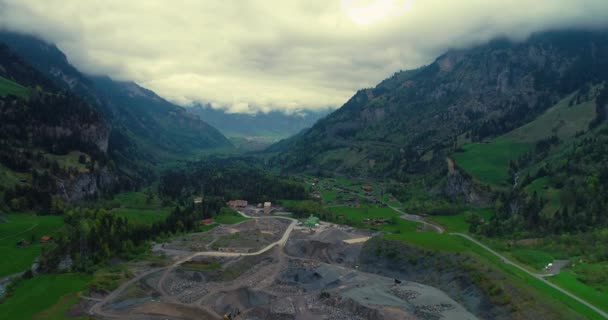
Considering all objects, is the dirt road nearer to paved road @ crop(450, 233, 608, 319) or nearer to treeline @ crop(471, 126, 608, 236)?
treeline @ crop(471, 126, 608, 236)

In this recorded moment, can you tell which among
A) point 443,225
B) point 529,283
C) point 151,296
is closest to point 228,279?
point 151,296

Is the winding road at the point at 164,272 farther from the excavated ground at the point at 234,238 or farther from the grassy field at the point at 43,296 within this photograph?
the grassy field at the point at 43,296

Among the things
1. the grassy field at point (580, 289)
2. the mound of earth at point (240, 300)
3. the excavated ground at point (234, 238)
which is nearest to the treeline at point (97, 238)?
the excavated ground at point (234, 238)

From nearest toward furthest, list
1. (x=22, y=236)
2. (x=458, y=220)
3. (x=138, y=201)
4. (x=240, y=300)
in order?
(x=240, y=300) < (x=22, y=236) < (x=458, y=220) < (x=138, y=201)

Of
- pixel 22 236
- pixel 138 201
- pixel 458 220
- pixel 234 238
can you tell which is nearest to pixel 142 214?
pixel 138 201

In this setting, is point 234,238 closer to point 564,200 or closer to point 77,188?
point 77,188

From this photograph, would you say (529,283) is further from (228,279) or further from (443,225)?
(443,225)
